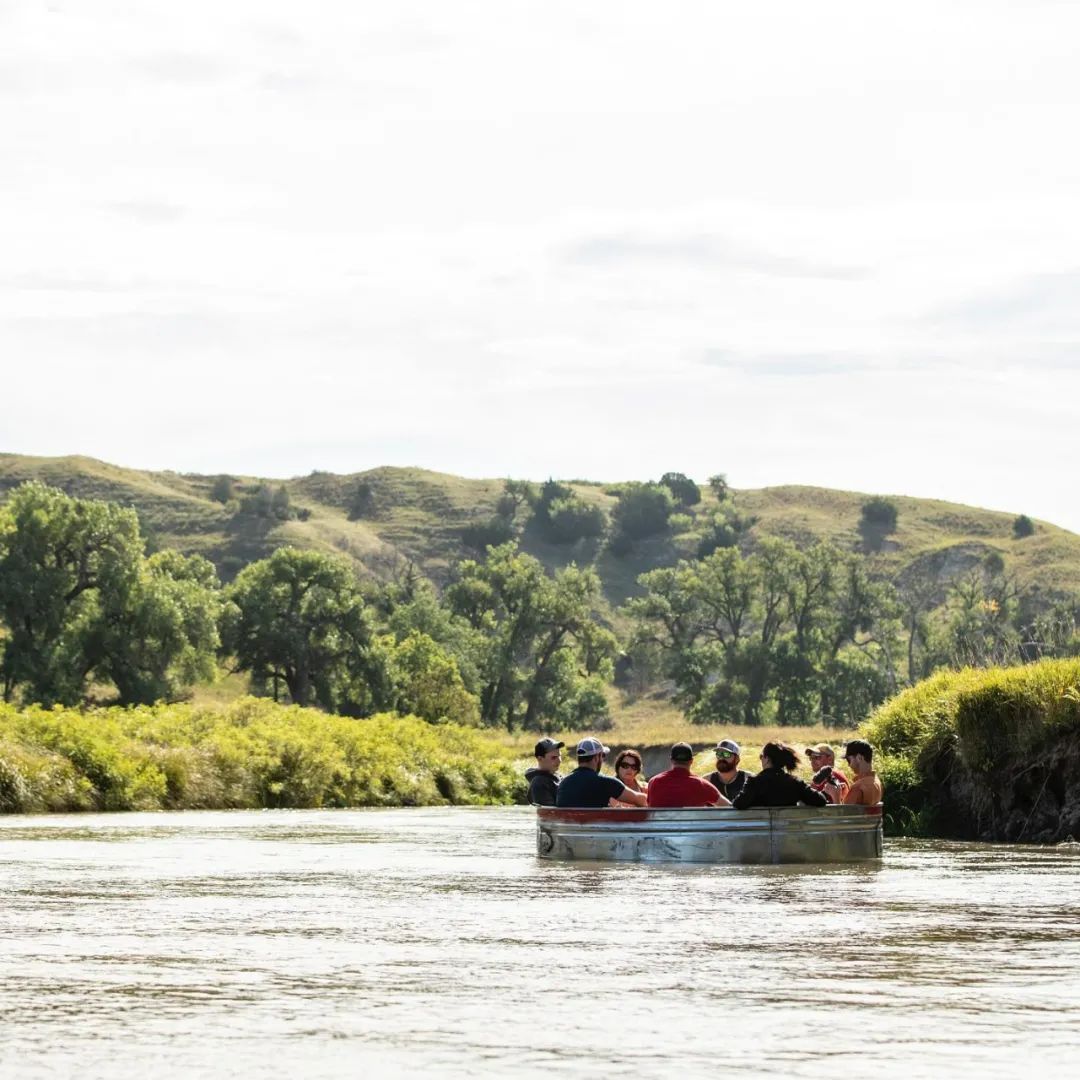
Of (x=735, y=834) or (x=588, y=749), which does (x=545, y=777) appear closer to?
(x=588, y=749)

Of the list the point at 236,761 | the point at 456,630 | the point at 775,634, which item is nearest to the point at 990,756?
the point at 236,761

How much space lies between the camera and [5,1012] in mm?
11320

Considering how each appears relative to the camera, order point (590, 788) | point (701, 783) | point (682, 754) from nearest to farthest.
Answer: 1. point (682, 754)
2. point (701, 783)
3. point (590, 788)

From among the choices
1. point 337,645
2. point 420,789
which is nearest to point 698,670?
point 337,645

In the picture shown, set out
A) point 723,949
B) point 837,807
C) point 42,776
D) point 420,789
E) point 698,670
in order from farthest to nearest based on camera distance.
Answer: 1. point 698,670
2. point 420,789
3. point 42,776
4. point 837,807
5. point 723,949

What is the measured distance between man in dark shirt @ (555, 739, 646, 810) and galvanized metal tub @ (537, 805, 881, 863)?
802 millimetres

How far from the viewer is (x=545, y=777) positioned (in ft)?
89.2

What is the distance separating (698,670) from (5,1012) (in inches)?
4896

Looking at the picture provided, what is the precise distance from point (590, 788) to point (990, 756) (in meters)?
8.75

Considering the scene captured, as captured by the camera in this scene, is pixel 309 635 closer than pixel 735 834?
No

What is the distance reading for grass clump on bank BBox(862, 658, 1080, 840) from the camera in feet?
98.3

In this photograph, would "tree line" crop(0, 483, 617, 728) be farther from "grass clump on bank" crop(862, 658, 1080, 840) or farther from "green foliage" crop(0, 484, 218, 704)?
"grass clump on bank" crop(862, 658, 1080, 840)

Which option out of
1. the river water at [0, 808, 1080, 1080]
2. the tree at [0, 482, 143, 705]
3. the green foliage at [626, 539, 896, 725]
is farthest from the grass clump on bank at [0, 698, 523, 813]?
the green foliage at [626, 539, 896, 725]

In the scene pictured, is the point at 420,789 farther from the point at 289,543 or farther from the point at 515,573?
the point at 289,543
